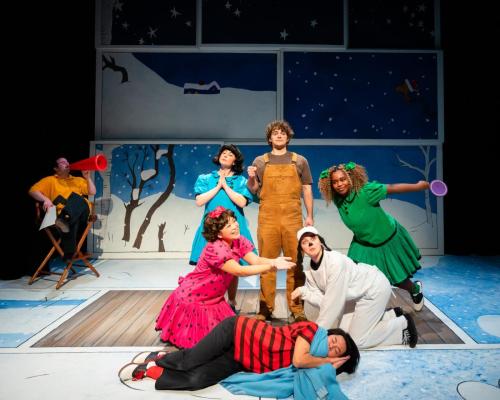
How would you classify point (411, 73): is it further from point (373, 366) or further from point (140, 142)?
point (373, 366)

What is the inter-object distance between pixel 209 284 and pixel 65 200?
7.51ft

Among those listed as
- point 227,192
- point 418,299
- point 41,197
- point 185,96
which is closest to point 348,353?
point 418,299

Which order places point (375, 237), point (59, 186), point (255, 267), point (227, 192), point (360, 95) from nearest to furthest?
point (255, 267) < point (375, 237) < point (227, 192) < point (59, 186) < point (360, 95)

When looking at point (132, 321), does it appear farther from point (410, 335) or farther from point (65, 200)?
point (410, 335)

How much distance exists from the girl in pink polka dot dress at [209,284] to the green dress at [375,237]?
2.25ft

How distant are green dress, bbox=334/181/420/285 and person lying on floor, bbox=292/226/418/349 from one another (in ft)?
1.16

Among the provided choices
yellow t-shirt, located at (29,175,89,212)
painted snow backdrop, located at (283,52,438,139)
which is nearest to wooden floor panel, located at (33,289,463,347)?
yellow t-shirt, located at (29,175,89,212)

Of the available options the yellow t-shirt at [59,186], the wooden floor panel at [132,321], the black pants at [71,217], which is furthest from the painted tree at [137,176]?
the wooden floor panel at [132,321]

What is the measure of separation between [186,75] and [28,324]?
3632mm

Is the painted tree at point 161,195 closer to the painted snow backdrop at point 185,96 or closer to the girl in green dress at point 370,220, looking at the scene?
the painted snow backdrop at point 185,96

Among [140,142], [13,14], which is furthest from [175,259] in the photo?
[13,14]

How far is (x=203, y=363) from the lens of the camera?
2150 millimetres

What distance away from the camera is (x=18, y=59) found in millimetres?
4305

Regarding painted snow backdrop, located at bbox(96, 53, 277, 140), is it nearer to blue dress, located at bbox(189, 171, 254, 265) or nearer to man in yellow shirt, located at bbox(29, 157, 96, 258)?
man in yellow shirt, located at bbox(29, 157, 96, 258)
